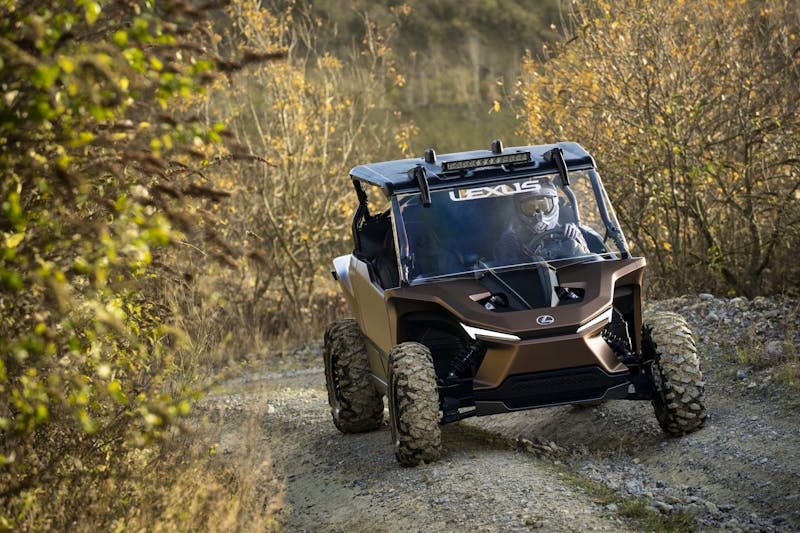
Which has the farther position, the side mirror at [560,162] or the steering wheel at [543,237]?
the side mirror at [560,162]

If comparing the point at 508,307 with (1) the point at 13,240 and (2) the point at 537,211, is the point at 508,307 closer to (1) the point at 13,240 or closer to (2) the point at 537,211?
(2) the point at 537,211

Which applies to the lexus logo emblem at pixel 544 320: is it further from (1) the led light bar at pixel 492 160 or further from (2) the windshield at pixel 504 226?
(1) the led light bar at pixel 492 160

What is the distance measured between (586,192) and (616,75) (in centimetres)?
659

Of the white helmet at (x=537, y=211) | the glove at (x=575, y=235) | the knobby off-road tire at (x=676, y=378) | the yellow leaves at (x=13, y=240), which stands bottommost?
the knobby off-road tire at (x=676, y=378)

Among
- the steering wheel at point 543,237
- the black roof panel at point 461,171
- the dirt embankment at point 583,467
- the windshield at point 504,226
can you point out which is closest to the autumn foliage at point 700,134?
the dirt embankment at point 583,467

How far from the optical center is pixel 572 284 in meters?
8.50

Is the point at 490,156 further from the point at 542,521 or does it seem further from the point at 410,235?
the point at 542,521

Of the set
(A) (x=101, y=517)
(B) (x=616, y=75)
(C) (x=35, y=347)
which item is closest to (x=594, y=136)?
(B) (x=616, y=75)

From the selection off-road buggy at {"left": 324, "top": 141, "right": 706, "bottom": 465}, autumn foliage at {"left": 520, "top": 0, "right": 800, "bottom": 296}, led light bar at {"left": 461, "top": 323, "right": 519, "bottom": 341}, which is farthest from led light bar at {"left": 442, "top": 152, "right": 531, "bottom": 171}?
autumn foliage at {"left": 520, "top": 0, "right": 800, "bottom": 296}

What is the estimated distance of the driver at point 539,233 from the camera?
8859 mm

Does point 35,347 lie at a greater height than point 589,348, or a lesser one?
greater

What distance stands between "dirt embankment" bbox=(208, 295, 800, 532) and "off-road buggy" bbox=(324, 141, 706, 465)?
1.29 ft

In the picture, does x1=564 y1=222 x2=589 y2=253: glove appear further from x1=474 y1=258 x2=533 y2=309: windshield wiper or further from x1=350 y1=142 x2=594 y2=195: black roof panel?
x1=474 y1=258 x2=533 y2=309: windshield wiper

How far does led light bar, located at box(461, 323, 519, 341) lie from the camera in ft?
26.7
